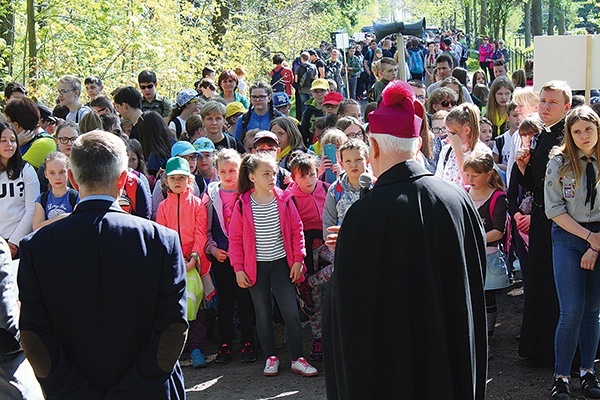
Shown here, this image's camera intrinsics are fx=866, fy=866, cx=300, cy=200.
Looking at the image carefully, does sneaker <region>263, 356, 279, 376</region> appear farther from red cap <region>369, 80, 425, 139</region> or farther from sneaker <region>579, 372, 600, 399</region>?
red cap <region>369, 80, 425, 139</region>

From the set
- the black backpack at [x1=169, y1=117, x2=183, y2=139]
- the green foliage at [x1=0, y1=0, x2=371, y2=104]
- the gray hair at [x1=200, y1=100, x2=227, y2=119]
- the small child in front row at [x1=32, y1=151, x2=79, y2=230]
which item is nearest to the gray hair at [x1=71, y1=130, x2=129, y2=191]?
the small child in front row at [x1=32, y1=151, x2=79, y2=230]

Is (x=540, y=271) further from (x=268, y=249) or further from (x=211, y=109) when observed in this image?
(x=211, y=109)

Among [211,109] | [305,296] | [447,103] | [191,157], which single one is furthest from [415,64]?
[305,296]

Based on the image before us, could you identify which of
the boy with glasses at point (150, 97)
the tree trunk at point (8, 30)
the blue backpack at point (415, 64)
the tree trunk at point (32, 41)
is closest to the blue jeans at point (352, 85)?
the blue backpack at point (415, 64)

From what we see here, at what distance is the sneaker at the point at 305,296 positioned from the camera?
743 cm

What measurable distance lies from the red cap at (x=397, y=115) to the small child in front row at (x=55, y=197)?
13.5 feet

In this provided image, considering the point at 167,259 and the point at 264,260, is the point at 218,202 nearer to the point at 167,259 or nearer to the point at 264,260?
the point at 264,260

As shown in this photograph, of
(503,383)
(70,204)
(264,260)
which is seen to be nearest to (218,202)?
(264,260)

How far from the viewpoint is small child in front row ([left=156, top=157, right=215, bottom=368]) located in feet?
24.1

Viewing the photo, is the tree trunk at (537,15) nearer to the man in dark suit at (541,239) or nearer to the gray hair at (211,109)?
the gray hair at (211,109)

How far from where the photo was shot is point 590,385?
20.1 feet

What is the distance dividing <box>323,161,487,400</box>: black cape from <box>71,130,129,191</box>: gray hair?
40.5 inches

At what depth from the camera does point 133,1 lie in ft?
56.7

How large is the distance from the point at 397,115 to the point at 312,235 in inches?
151
